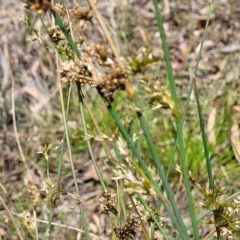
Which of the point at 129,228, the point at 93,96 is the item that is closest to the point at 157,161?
the point at 129,228

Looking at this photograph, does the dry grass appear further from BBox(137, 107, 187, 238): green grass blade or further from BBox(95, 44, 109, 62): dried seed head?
BBox(95, 44, 109, 62): dried seed head

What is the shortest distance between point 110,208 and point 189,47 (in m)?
1.84

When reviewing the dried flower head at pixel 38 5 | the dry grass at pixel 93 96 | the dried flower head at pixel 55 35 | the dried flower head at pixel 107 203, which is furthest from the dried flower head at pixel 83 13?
the dry grass at pixel 93 96

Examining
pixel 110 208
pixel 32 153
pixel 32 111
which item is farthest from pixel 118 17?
pixel 110 208

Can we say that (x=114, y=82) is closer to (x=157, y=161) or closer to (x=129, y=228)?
(x=157, y=161)

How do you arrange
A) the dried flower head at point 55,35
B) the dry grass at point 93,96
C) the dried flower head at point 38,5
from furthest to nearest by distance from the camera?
the dry grass at point 93,96
the dried flower head at point 55,35
the dried flower head at point 38,5

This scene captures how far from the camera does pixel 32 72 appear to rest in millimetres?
2453

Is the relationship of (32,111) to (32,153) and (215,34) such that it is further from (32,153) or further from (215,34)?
(215,34)

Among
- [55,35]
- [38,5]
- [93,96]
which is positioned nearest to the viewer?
[38,5]

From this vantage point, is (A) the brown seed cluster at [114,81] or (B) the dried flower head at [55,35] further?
(B) the dried flower head at [55,35]

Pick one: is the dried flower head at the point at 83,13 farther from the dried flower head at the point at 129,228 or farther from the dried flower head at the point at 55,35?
the dried flower head at the point at 129,228

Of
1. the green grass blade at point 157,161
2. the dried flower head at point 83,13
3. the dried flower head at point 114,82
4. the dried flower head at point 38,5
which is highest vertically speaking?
the dried flower head at point 38,5

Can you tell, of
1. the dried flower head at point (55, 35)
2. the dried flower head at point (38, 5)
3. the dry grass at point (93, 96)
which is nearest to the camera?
the dried flower head at point (38, 5)

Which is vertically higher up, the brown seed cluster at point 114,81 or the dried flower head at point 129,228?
the brown seed cluster at point 114,81
